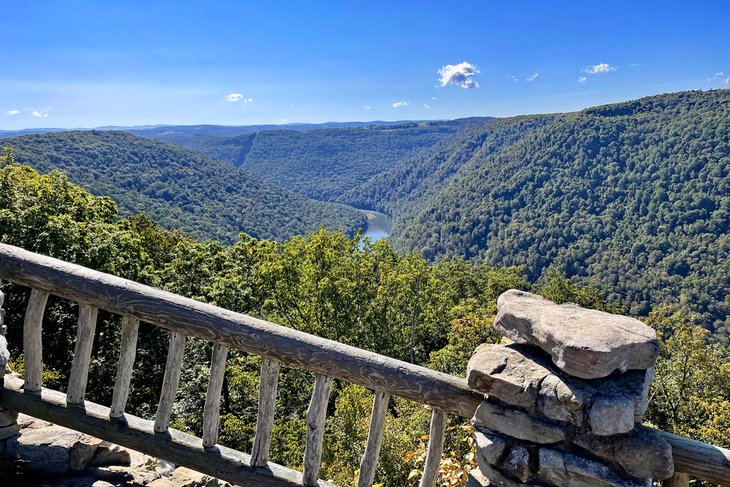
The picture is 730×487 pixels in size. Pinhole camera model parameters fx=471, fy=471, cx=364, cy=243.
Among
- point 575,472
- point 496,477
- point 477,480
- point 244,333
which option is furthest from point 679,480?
point 244,333

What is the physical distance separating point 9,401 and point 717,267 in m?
116

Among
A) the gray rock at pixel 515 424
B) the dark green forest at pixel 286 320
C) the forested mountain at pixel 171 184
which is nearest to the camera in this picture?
the gray rock at pixel 515 424

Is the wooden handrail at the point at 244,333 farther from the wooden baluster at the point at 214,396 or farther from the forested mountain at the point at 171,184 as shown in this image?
the forested mountain at the point at 171,184

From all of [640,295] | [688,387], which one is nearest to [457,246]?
[640,295]

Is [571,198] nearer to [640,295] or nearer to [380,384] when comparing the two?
[640,295]

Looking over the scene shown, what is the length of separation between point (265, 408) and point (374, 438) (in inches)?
29.4

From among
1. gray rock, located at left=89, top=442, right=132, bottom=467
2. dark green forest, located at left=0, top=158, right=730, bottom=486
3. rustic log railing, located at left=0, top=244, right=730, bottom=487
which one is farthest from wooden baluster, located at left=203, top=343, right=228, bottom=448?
dark green forest, located at left=0, top=158, right=730, bottom=486

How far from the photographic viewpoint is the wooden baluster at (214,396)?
3164 mm

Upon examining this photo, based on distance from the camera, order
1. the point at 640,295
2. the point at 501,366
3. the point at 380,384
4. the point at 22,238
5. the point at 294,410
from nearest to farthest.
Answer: the point at 501,366 < the point at 380,384 < the point at 22,238 < the point at 294,410 < the point at 640,295

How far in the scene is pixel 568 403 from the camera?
241cm

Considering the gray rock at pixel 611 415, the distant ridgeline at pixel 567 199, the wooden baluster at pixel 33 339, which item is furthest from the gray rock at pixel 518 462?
the distant ridgeline at pixel 567 199

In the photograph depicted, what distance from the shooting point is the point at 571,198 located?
502 feet

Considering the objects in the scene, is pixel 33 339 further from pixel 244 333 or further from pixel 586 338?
pixel 586 338

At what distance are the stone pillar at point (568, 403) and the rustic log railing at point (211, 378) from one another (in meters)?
0.27
